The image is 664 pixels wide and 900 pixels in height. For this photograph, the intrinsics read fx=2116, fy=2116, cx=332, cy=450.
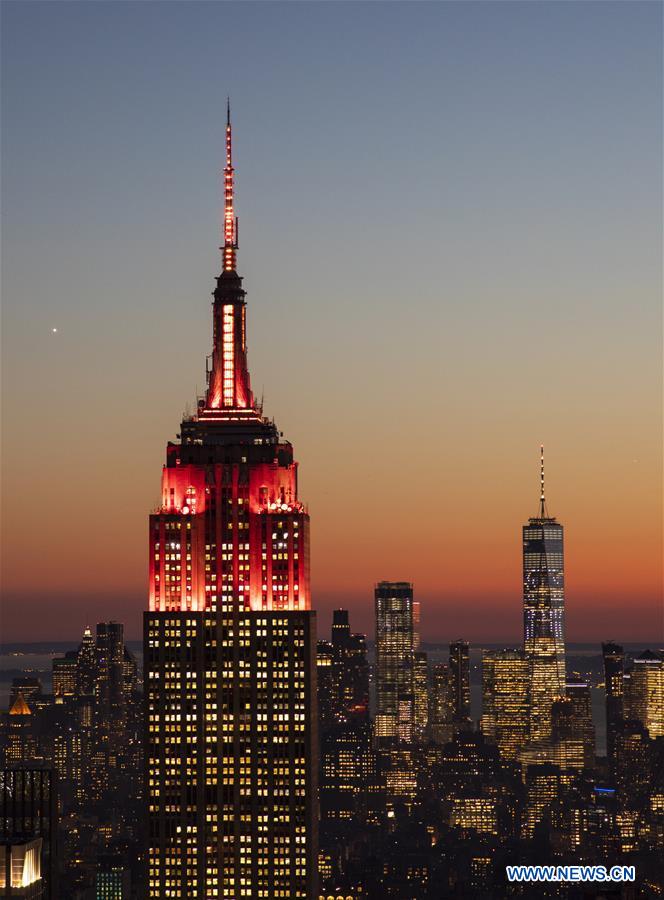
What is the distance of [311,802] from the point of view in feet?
355

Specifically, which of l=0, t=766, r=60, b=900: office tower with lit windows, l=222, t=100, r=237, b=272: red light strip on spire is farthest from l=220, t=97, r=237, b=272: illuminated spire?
l=0, t=766, r=60, b=900: office tower with lit windows

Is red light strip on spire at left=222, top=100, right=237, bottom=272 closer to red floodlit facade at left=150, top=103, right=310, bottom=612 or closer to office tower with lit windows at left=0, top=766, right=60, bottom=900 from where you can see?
red floodlit facade at left=150, top=103, right=310, bottom=612

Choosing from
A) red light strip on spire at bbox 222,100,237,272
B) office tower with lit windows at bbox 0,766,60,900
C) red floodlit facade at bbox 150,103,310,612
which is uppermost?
red light strip on spire at bbox 222,100,237,272

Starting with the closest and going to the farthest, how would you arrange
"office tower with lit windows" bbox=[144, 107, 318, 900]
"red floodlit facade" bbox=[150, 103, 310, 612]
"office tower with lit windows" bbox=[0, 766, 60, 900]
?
"office tower with lit windows" bbox=[0, 766, 60, 900] < "office tower with lit windows" bbox=[144, 107, 318, 900] < "red floodlit facade" bbox=[150, 103, 310, 612]

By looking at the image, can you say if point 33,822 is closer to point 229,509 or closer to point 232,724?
point 232,724

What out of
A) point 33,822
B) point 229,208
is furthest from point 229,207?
point 33,822

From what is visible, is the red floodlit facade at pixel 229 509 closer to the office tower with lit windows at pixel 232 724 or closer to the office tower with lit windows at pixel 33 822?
the office tower with lit windows at pixel 232 724

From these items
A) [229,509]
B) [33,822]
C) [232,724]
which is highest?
[229,509]

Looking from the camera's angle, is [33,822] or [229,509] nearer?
[33,822]

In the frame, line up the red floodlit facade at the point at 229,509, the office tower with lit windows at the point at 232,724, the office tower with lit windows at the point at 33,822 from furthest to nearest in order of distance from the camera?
the red floodlit facade at the point at 229,509 → the office tower with lit windows at the point at 232,724 → the office tower with lit windows at the point at 33,822

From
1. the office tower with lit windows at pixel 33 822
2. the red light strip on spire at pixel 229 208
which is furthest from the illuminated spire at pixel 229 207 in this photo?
the office tower with lit windows at pixel 33 822

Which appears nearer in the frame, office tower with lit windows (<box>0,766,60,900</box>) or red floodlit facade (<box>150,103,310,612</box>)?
office tower with lit windows (<box>0,766,60,900</box>)

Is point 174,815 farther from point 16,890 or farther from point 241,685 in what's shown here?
point 16,890

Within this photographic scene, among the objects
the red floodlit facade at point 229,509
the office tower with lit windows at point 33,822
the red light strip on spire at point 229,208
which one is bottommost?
the office tower with lit windows at point 33,822
